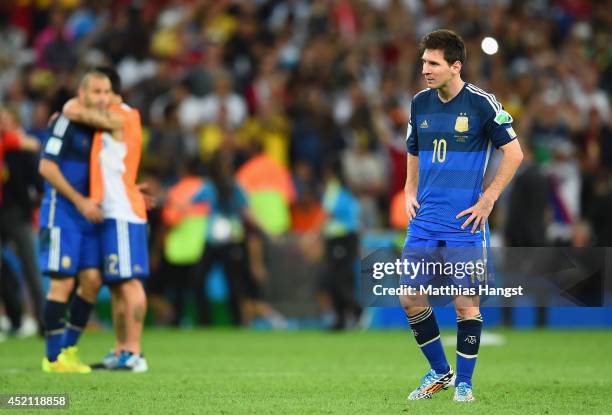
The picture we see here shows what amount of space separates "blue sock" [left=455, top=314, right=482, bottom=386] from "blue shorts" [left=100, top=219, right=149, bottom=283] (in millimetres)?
3271

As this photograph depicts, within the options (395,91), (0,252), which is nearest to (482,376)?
(0,252)

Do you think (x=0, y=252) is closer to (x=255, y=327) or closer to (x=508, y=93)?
(x=255, y=327)

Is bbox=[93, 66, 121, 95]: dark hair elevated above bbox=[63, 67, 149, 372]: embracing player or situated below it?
above

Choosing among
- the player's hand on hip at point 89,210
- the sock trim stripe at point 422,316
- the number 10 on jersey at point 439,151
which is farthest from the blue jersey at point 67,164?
the number 10 on jersey at point 439,151

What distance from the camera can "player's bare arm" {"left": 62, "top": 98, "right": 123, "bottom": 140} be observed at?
965cm

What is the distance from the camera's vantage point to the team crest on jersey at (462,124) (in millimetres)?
7523

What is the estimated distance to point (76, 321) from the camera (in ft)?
32.9

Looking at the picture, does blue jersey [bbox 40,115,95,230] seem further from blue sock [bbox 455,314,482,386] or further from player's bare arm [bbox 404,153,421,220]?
blue sock [bbox 455,314,482,386]

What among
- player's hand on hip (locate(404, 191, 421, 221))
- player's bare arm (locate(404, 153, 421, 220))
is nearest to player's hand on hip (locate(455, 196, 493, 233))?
player's hand on hip (locate(404, 191, 421, 221))

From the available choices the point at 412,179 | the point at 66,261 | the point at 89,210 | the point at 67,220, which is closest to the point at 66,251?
the point at 66,261

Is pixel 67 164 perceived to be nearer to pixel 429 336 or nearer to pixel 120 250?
pixel 120 250

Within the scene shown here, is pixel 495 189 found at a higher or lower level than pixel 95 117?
lower

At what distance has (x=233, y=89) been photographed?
1953 centimetres

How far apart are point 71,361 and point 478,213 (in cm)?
395
